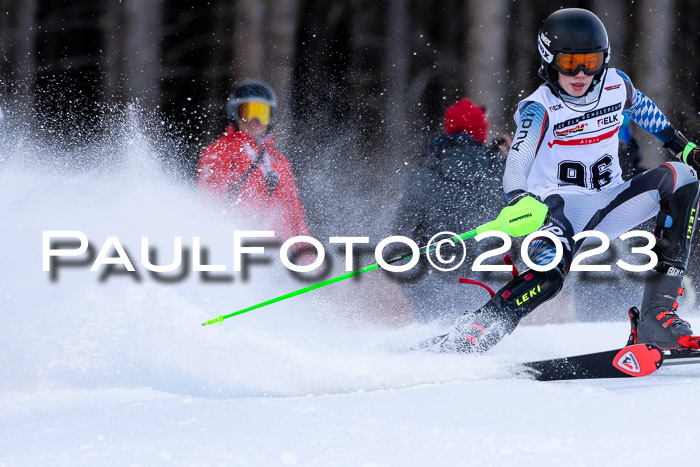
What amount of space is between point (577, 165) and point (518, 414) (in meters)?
1.46

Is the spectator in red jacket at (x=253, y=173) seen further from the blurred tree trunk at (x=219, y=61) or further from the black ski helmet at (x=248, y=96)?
the blurred tree trunk at (x=219, y=61)

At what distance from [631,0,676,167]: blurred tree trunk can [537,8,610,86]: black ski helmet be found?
6303 millimetres

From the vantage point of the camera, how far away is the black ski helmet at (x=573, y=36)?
361cm

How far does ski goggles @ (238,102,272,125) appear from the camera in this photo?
516 centimetres

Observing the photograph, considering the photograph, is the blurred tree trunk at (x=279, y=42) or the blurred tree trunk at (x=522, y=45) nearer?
the blurred tree trunk at (x=279, y=42)

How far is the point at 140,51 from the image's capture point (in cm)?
970

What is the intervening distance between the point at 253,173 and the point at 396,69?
37.6ft

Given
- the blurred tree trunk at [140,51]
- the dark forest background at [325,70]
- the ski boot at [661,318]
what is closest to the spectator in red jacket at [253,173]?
the dark forest background at [325,70]

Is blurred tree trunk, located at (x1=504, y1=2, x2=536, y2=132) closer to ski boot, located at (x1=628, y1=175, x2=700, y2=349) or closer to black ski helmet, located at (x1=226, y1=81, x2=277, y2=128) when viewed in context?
black ski helmet, located at (x1=226, y1=81, x2=277, y2=128)

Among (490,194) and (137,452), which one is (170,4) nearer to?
(490,194)

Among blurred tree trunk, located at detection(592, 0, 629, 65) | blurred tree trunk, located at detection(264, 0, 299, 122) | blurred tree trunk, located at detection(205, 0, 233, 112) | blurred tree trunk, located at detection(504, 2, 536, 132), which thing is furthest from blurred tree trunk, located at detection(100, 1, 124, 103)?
blurred tree trunk, located at detection(504, 2, 536, 132)

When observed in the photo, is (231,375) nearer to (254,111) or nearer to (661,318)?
(661,318)

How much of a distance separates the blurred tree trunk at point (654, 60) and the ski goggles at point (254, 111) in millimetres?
5678

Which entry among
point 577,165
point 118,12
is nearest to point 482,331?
point 577,165
